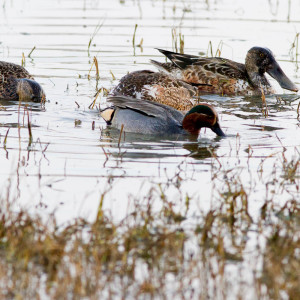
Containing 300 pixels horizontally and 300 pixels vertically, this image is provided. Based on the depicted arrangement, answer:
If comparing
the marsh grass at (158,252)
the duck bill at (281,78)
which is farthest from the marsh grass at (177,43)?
the marsh grass at (158,252)

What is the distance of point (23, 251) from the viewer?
4.06 metres

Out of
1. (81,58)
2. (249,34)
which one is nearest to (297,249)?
(81,58)

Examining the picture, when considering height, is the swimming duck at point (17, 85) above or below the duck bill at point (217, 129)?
above

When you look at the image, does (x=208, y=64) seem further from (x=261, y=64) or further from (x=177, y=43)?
(x=177, y=43)

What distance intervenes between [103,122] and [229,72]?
10.1ft

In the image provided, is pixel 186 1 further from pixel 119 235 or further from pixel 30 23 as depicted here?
pixel 119 235

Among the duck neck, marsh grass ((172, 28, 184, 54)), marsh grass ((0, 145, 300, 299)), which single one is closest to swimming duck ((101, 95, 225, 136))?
marsh grass ((0, 145, 300, 299))

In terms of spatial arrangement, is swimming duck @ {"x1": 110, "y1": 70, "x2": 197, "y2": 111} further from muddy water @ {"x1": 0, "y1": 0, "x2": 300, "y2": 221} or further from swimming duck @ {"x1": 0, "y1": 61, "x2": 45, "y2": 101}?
swimming duck @ {"x1": 0, "y1": 61, "x2": 45, "y2": 101}

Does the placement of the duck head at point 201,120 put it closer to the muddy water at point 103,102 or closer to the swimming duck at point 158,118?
the swimming duck at point 158,118

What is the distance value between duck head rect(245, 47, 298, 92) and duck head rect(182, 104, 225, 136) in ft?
11.4

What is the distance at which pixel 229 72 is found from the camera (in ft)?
35.1

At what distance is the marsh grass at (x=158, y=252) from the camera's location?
3.72 metres

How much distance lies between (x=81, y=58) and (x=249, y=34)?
140 inches

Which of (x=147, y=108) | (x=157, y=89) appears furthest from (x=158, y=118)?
(x=157, y=89)
